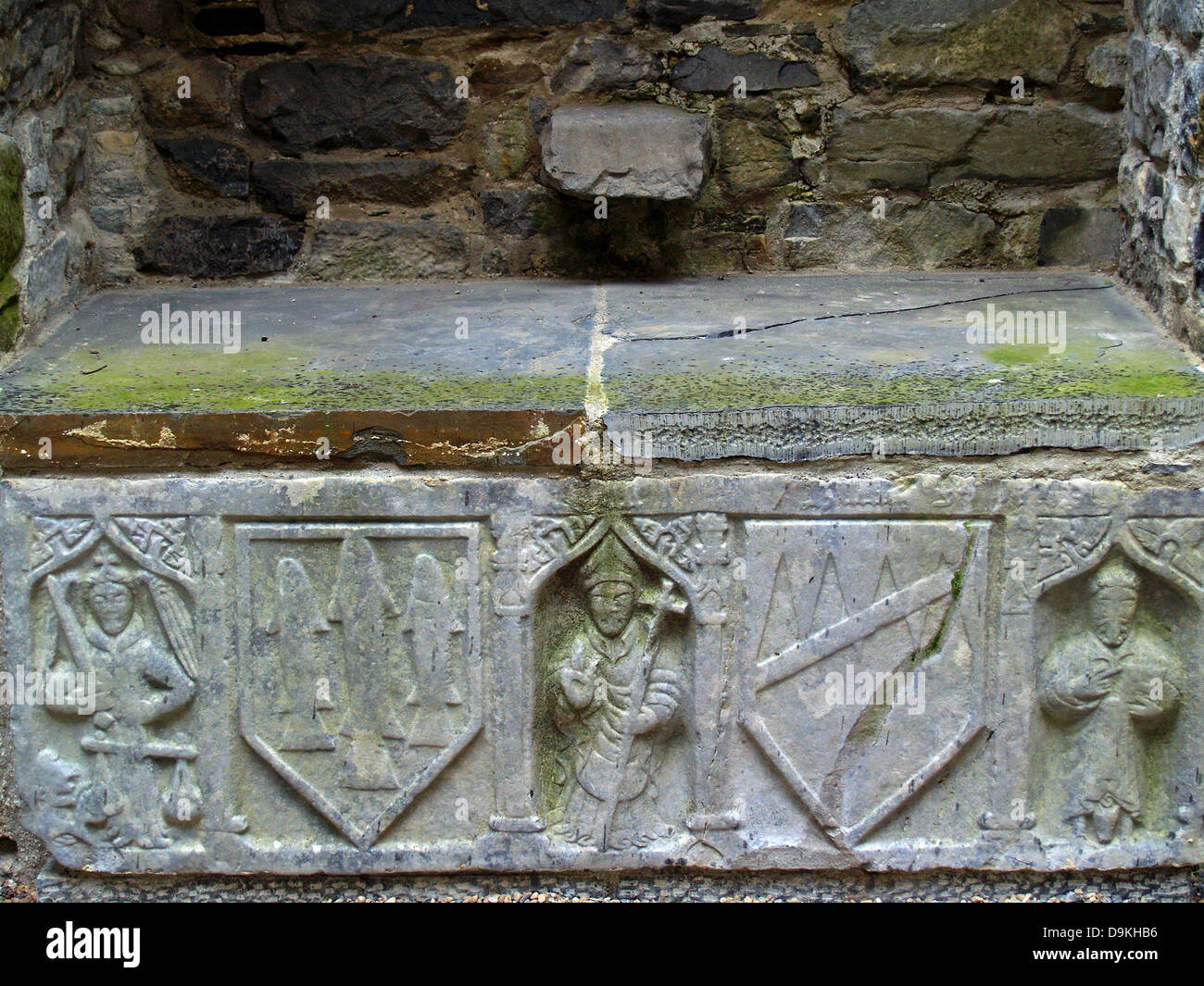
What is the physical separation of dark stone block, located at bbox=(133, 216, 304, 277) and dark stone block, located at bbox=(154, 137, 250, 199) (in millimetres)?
76

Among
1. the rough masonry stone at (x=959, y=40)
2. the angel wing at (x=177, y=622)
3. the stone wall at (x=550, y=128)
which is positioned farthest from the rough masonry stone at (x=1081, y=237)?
the angel wing at (x=177, y=622)

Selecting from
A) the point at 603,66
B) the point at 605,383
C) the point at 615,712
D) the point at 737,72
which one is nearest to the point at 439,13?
the point at 603,66

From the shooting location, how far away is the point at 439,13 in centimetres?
259

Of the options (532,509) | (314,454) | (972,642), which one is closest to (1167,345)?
(972,642)

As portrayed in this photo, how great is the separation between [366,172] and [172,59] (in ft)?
1.58

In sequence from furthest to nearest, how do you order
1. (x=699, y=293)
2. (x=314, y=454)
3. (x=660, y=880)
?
(x=699, y=293), (x=660, y=880), (x=314, y=454)

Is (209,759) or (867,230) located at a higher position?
(867,230)

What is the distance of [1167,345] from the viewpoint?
212cm

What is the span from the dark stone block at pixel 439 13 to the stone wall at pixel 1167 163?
3.58 feet

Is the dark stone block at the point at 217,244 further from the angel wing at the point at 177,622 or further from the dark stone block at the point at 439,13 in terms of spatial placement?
the angel wing at the point at 177,622

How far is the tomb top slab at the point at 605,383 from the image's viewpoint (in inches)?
74.7

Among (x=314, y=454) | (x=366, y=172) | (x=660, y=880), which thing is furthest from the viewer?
(x=366, y=172)

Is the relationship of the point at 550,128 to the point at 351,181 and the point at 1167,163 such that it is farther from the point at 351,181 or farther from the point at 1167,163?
the point at 1167,163

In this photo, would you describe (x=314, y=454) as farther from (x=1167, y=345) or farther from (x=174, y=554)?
(x=1167, y=345)
